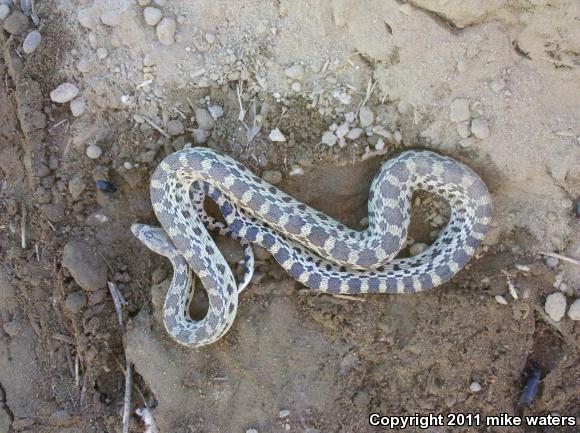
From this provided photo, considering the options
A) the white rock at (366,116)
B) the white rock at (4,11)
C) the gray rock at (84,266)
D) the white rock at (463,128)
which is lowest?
the gray rock at (84,266)

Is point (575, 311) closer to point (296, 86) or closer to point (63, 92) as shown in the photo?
point (296, 86)

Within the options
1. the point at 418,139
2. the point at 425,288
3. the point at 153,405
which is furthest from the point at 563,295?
the point at 153,405

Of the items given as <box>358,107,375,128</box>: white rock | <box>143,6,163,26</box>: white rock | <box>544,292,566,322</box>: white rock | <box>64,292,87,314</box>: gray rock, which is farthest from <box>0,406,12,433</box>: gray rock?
<box>544,292,566,322</box>: white rock

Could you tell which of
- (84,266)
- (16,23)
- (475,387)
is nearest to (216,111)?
(84,266)

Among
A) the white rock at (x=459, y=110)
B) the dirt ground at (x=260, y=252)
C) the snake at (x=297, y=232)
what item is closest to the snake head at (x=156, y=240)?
the snake at (x=297, y=232)

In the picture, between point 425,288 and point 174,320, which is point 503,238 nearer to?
point 425,288

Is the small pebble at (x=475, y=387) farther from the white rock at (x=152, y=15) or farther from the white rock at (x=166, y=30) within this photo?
the white rock at (x=152, y=15)
